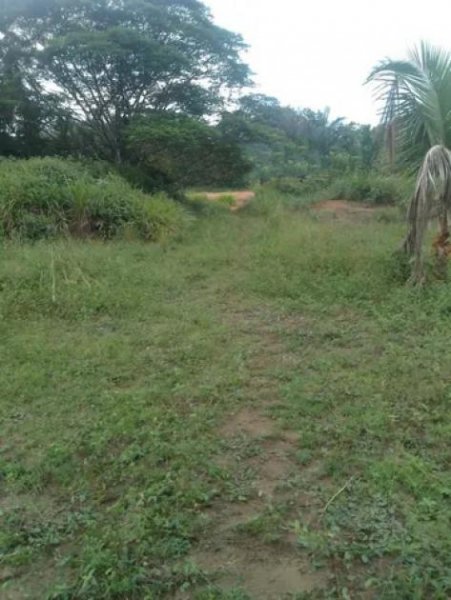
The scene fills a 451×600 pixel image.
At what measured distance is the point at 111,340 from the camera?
3.91 meters

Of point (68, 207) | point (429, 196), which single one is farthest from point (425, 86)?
point (68, 207)

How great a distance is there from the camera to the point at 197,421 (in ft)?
8.93

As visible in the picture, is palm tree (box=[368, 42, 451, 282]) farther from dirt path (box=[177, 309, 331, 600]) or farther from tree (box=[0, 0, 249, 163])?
tree (box=[0, 0, 249, 163])

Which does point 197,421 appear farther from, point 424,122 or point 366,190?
point 366,190

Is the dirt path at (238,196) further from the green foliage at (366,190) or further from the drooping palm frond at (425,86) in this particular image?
the drooping palm frond at (425,86)

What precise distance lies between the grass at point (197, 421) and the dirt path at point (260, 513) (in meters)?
0.02

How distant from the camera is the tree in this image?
10.4m

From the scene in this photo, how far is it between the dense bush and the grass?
6.16 ft

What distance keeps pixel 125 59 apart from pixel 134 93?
3.12ft

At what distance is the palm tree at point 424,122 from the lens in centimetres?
463

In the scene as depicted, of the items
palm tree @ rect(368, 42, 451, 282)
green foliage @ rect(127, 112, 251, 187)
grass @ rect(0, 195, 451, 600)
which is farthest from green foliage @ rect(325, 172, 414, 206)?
grass @ rect(0, 195, 451, 600)

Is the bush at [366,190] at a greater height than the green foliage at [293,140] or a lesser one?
lesser

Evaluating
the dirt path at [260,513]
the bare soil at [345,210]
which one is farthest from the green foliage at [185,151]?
the dirt path at [260,513]

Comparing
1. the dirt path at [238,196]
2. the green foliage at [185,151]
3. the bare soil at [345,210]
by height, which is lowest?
the bare soil at [345,210]
